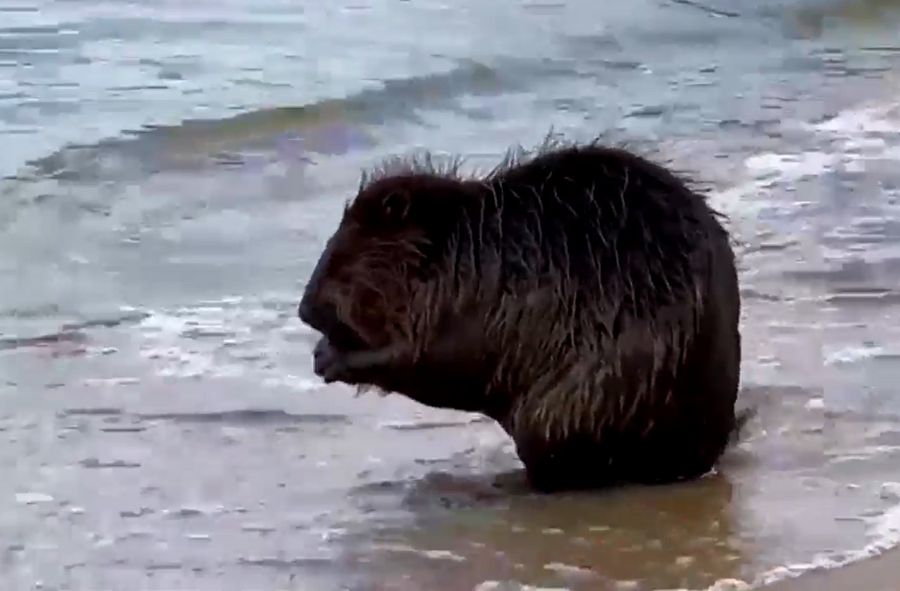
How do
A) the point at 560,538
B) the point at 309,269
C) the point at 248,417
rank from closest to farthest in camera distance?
the point at 560,538
the point at 248,417
the point at 309,269

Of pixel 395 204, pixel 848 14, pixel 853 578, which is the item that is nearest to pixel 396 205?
pixel 395 204

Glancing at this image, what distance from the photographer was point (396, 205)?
11.4 feet

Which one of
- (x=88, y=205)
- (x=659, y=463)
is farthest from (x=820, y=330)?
(x=88, y=205)

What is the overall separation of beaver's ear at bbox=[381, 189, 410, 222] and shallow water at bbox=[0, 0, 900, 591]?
56 cm

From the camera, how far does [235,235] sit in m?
5.70

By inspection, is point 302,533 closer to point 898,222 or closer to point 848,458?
point 848,458

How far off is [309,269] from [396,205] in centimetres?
184

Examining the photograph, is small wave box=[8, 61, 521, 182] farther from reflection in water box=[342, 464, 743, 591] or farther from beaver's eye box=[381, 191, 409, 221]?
reflection in water box=[342, 464, 743, 591]

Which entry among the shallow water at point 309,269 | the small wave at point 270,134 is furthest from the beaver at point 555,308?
the small wave at point 270,134

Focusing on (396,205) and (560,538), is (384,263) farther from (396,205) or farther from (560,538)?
(560,538)

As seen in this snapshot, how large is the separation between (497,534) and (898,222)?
89.7 inches

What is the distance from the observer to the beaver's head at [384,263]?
3441 mm

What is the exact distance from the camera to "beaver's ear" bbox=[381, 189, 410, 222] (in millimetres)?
3471

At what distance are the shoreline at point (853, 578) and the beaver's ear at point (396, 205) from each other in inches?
37.0
